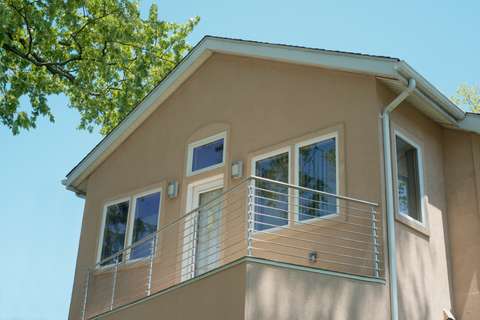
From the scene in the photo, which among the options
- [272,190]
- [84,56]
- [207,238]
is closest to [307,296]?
[272,190]

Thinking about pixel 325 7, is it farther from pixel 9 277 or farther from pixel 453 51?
pixel 9 277

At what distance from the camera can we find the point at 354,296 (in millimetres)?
9148

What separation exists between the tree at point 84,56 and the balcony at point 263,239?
266 inches

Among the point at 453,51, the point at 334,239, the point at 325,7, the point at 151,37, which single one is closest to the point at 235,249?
the point at 334,239

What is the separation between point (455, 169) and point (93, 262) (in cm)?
794

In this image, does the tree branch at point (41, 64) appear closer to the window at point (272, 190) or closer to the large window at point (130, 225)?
the large window at point (130, 225)

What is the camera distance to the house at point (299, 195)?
922cm

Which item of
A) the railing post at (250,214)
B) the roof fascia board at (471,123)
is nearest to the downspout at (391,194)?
the roof fascia board at (471,123)

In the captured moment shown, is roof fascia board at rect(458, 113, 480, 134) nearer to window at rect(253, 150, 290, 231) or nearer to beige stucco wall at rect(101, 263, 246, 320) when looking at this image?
window at rect(253, 150, 290, 231)

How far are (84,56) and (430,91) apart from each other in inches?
529

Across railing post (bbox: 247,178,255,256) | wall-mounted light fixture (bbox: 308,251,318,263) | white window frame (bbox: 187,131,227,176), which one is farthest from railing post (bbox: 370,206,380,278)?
white window frame (bbox: 187,131,227,176)

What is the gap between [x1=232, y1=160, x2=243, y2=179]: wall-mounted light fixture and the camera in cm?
1221

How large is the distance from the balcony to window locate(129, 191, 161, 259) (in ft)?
0.15

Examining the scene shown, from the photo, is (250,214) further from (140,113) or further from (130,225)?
(140,113)
